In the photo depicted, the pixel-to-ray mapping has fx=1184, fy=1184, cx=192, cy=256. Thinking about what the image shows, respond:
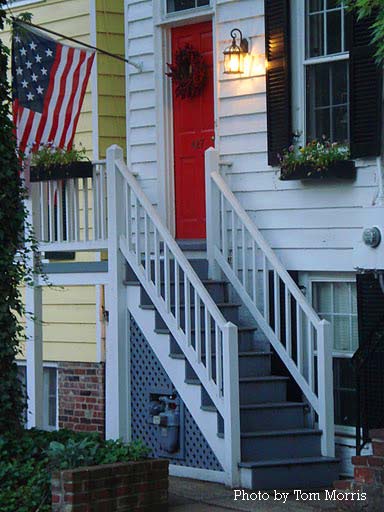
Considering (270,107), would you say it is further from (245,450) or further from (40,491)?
(40,491)

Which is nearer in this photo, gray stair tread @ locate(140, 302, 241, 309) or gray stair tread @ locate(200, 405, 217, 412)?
gray stair tread @ locate(200, 405, 217, 412)

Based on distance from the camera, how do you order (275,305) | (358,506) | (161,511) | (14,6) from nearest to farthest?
(358,506) < (161,511) < (275,305) < (14,6)

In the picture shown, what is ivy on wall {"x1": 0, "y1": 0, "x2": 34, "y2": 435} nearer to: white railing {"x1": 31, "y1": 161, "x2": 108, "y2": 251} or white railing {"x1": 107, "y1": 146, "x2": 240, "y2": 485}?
white railing {"x1": 107, "y1": 146, "x2": 240, "y2": 485}

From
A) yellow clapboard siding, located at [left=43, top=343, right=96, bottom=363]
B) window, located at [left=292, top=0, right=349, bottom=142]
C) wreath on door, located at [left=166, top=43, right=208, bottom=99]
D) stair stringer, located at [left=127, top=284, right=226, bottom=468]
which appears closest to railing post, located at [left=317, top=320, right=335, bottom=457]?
stair stringer, located at [left=127, top=284, right=226, bottom=468]

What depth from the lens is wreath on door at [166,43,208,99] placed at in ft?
41.9

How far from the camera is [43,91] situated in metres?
11.6

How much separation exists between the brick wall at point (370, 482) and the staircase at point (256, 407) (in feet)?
4.72

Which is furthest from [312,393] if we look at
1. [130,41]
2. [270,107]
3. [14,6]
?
[14,6]

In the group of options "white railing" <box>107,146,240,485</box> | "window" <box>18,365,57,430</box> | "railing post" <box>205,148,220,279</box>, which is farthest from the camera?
"window" <box>18,365,57,430</box>

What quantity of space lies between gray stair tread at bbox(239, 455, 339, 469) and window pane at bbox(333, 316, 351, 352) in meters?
1.22

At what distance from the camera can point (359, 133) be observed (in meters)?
10.8

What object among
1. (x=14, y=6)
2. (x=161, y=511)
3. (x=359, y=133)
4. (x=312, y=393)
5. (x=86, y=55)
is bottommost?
(x=161, y=511)

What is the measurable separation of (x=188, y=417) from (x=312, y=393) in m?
1.17

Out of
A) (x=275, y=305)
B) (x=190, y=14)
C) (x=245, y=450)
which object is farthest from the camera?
(x=190, y=14)
